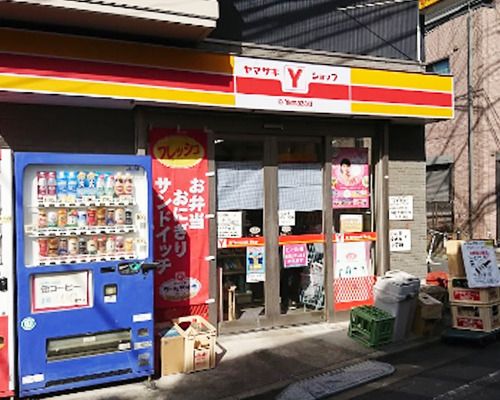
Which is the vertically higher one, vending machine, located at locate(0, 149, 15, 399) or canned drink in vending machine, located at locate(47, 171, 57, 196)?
canned drink in vending machine, located at locate(47, 171, 57, 196)

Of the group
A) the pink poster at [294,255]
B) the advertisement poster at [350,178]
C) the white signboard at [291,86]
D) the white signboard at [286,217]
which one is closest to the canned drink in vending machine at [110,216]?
the white signboard at [291,86]

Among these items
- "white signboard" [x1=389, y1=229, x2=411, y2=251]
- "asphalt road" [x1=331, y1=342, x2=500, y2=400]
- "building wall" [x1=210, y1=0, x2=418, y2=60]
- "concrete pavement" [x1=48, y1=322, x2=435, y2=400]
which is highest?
"building wall" [x1=210, y1=0, x2=418, y2=60]

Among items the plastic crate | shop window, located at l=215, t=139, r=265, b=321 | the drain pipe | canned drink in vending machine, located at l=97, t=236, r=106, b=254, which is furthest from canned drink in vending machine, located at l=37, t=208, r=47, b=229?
the drain pipe

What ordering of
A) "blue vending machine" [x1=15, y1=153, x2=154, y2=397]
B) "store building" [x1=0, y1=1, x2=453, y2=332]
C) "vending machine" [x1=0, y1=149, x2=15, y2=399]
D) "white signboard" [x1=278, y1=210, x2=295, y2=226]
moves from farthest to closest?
"white signboard" [x1=278, y1=210, x2=295, y2=226]
"store building" [x1=0, y1=1, x2=453, y2=332]
"blue vending machine" [x1=15, y1=153, x2=154, y2=397]
"vending machine" [x1=0, y1=149, x2=15, y2=399]

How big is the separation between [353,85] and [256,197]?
2.27 meters

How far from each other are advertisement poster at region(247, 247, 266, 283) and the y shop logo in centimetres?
163

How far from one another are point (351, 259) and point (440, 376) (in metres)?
2.68

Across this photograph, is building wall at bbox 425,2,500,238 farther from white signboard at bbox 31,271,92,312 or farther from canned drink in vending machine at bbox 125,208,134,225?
white signboard at bbox 31,271,92,312

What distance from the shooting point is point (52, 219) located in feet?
16.4

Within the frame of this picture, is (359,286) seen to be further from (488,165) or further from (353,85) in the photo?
(488,165)

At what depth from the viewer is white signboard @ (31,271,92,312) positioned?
4.92 metres

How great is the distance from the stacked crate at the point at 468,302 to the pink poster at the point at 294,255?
7.19 feet

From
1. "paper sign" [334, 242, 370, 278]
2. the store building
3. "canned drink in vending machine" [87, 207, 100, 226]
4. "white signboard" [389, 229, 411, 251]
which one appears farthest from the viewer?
"white signboard" [389, 229, 411, 251]

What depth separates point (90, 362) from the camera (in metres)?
5.07
